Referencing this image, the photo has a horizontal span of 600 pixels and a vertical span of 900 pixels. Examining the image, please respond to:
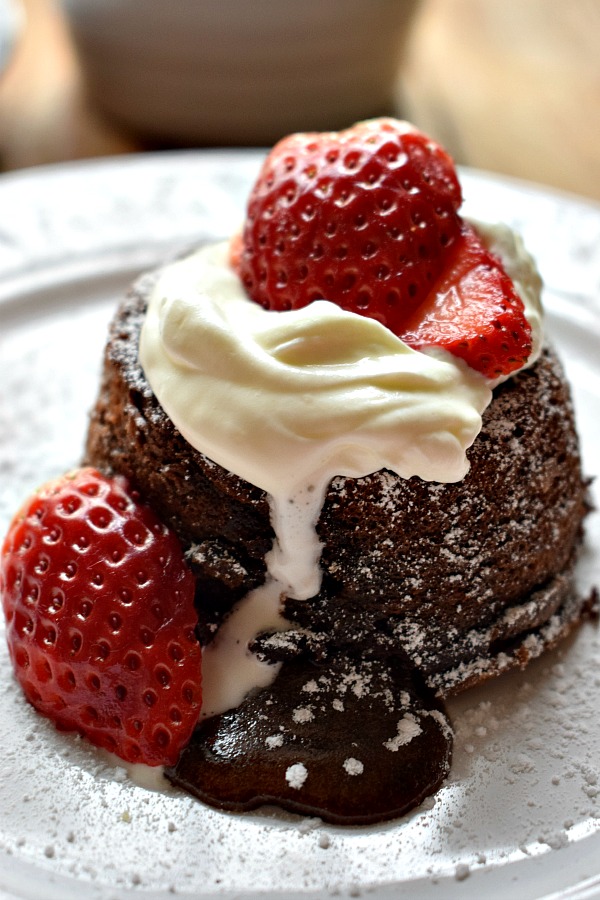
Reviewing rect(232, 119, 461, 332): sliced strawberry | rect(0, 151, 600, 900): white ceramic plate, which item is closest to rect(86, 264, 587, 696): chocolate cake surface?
rect(0, 151, 600, 900): white ceramic plate

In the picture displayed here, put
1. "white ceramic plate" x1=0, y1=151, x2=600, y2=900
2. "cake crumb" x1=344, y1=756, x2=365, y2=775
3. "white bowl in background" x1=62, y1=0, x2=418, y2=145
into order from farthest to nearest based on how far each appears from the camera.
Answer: "white bowl in background" x1=62, y1=0, x2=418, y2=145, "cake crumb" x1=344, y1=756, x2=365, y2=775, "white ceramic plate" x1=0, y1=151, x2=600, y2=900

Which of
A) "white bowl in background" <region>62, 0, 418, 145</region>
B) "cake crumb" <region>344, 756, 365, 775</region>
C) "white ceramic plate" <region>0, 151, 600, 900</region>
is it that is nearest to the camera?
"white ceramic plate" <region>0, 151, 600, 900</region>

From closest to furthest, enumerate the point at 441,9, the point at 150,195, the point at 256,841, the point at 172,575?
the point at 256,841, the point at 172,575, the point at 150,195, the point at 441,9

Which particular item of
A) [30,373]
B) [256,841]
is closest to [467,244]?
[256,841]

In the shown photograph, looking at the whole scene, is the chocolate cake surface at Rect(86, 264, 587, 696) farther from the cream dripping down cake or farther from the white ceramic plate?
the white ceramic plate

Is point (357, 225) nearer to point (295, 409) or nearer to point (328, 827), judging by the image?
point (295, 409)

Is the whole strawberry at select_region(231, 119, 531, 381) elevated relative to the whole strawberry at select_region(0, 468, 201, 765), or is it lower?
elevated

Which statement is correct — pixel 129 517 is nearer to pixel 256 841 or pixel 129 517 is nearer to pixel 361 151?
pixel 256 841
